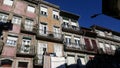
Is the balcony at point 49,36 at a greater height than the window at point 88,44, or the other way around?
the balcony at point 49,36

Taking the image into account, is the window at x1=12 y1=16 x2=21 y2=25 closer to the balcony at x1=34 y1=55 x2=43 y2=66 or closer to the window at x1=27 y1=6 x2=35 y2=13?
the window at x1=27 y1=6 x2=35 y2=13

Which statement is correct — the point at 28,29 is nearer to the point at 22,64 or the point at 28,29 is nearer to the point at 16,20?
the point at 16,20

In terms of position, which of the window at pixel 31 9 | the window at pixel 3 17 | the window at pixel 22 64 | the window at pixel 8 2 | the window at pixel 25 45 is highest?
the window at pixel 8 2

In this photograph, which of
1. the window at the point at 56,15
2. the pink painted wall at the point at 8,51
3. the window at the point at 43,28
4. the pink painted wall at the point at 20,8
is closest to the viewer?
the pink painted wall at the point at 8,51

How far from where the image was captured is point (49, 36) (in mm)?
19375

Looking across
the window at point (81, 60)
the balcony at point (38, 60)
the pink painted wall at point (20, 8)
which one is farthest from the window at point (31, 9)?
the window at point (81, 60)

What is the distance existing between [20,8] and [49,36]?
19.0 ft

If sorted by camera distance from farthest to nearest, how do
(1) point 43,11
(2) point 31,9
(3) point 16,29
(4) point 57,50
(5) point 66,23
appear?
(5) point 66,23 → (1) point 43,11 → (2) point 31,9 → (4) point 57,50 → (3) point 16,29

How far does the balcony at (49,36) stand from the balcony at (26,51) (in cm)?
211

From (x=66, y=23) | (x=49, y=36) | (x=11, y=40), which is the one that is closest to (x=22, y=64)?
(x=11, y=40)

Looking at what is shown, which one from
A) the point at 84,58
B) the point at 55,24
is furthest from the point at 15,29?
the point at 84,58

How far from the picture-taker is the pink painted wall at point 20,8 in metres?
A: 19.0

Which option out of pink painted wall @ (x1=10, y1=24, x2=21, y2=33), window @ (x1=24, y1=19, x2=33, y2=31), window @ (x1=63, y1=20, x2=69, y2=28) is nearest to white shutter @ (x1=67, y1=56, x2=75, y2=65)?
window @ (x1=63, y1=20, x2=69, y2=28)

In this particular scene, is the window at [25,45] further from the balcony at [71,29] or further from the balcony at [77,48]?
the balcony at [71,29]
